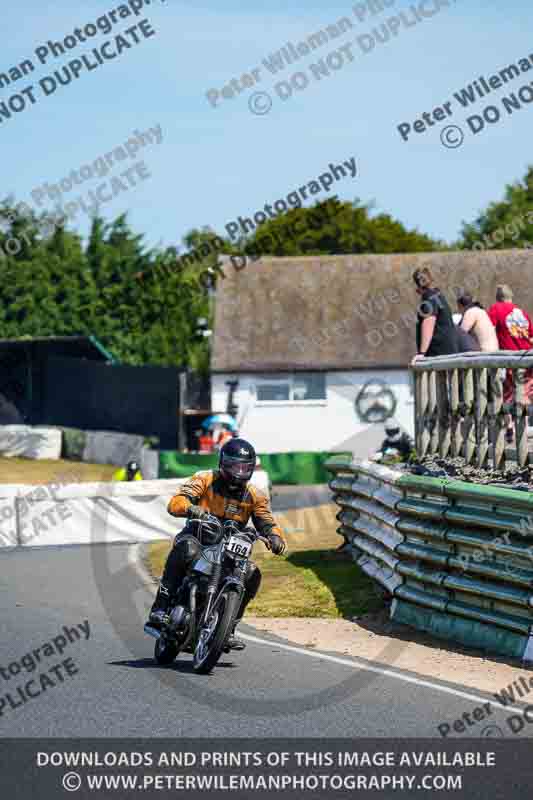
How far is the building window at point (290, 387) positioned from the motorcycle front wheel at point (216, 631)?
42.2m

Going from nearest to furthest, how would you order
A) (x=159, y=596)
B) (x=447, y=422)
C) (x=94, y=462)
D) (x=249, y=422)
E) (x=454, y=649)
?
(x=159, y=596) → (x=454, y=649) → (x=447, y=422) → (x=94, y=462) → (x=249, y=422)

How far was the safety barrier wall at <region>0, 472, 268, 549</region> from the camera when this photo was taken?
22984mm

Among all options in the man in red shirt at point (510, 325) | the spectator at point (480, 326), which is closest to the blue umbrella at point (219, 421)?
the spectator at point (480, 326)

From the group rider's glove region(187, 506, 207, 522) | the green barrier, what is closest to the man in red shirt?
rider's glove region(187, 506, 207, 522)

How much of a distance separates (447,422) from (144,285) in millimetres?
49892

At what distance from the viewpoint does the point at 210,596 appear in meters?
10.2

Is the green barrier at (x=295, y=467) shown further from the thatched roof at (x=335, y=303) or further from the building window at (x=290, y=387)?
the building window at (x=290, y=387)

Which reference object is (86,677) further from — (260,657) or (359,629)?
(359,629)

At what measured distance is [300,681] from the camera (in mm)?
10180

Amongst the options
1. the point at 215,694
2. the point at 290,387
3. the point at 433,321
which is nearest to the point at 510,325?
the point at 433,321

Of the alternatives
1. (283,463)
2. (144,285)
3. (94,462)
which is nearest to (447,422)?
(283,463)

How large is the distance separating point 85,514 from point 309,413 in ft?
95.7

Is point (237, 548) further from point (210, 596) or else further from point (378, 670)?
point (378, 670)

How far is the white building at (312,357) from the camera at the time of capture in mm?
51375
